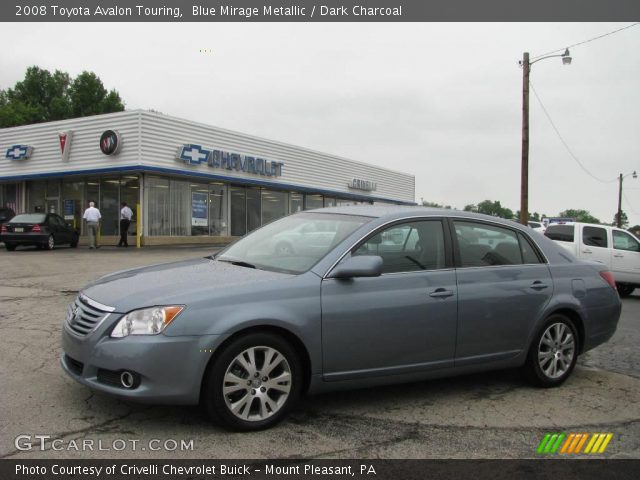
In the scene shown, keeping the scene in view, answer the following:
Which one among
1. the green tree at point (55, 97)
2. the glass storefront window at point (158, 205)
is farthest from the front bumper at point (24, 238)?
the green tree at point (55, 97)

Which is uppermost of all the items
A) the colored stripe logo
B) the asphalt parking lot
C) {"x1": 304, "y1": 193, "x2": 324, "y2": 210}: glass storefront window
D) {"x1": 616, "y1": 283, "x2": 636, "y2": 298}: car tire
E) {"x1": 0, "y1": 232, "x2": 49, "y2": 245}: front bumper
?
{"x1": 304, "y1": 193, "x2": 324, "y2": 210}: glass storefront window

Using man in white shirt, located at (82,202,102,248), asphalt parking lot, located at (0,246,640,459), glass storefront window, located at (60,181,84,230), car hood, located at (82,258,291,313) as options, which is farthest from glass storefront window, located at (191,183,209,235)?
car hood, located at (82,258,291,313)

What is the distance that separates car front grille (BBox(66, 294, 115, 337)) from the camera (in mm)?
3713

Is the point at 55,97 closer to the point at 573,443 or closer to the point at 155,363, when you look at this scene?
the point at 155,363

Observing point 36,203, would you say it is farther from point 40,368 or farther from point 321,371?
point 321,371

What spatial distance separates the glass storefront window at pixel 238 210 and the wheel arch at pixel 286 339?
24880 mm

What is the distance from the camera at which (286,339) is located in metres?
3.87

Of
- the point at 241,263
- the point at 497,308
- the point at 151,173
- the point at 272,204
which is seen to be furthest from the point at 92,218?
the point at 497,308

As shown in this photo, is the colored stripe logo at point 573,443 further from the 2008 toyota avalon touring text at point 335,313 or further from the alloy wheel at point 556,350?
the alloy wheel at point 556,350

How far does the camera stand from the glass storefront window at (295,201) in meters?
32.7

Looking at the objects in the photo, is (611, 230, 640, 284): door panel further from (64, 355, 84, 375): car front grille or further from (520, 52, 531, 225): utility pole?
(64, 355, 84, 375): car front grille

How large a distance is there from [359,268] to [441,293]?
2.73 feet

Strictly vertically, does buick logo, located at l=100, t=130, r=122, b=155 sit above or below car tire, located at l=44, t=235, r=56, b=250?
above

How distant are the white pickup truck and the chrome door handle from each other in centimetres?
977
